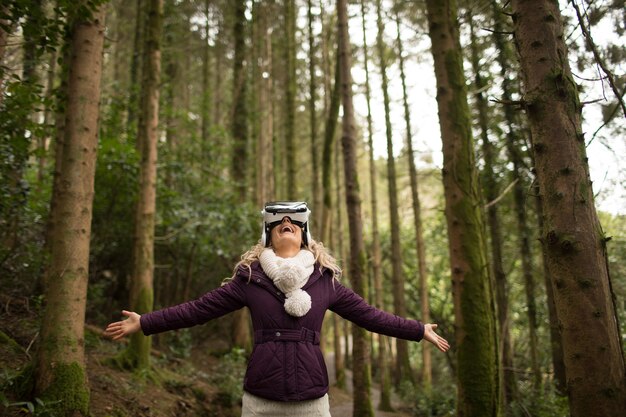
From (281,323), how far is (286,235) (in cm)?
61

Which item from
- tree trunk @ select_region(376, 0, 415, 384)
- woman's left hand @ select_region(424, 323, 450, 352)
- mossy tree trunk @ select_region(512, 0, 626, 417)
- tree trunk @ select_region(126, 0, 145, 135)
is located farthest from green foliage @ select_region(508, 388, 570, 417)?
tree trunk @ select_region(126, 0, 145, 135)

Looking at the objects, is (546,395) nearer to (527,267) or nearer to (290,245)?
(527,267)

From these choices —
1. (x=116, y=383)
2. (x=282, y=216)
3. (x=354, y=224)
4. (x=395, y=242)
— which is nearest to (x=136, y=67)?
(x=354, y=224)

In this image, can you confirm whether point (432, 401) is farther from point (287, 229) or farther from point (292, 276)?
point (292, 276)

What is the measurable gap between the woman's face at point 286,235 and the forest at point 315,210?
154cm

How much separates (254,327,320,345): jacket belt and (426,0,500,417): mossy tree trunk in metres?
2.71

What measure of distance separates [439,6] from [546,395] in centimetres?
698

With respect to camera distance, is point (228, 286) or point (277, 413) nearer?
point (277, 413)

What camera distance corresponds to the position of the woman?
267 cm

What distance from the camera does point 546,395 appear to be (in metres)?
8.25

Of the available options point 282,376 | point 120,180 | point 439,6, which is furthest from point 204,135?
point 282,376

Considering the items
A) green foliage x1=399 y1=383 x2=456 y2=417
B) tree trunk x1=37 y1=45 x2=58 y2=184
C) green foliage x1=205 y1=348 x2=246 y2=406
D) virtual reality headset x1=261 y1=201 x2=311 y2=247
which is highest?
tree trunk x1=37 y1=45 x2=58 y2=184

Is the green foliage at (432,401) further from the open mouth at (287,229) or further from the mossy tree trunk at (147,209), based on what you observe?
the open mouth at (287,229)

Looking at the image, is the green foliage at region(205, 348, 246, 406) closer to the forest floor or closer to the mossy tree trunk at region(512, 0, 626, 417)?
the forest floor
